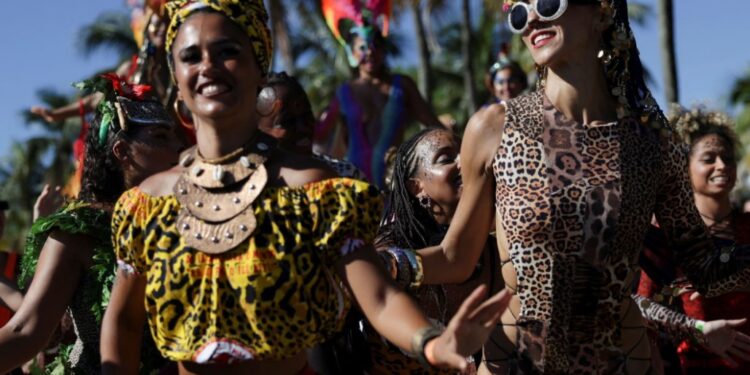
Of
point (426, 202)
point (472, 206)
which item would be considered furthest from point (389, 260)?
point (426, 202)

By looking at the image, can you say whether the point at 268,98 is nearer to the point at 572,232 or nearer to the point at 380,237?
the point at 380,237

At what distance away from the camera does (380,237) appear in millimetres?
5664

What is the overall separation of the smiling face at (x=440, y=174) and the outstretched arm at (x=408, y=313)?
2071mm

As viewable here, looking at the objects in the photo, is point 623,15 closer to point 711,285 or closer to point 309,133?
point 711,285

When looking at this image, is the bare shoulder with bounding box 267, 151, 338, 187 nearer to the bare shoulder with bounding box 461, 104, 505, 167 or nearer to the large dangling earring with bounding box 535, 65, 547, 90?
the bare shoulder with bounding box 461, 104, 505, 167

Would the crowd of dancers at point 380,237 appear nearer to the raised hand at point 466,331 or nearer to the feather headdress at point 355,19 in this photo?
the raised hand at point 466,331

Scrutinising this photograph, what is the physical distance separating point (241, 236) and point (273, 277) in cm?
15

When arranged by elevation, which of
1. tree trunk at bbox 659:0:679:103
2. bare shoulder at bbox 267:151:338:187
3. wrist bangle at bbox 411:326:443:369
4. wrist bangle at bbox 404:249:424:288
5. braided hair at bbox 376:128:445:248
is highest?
bare shoulder at bbox 267:151:338:187

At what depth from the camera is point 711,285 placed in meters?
4.84

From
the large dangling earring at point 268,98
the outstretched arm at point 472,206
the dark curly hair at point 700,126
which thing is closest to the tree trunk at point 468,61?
the dark curly hair at point 700,126

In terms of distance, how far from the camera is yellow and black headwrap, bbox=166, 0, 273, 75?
3834 mm

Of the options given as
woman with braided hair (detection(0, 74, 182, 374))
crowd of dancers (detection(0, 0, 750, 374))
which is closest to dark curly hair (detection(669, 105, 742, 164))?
crowd of dancers (detection(0, 0, 750, 374))

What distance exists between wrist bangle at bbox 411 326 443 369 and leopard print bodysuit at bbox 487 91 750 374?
3.36ft

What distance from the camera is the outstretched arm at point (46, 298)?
170 inches
